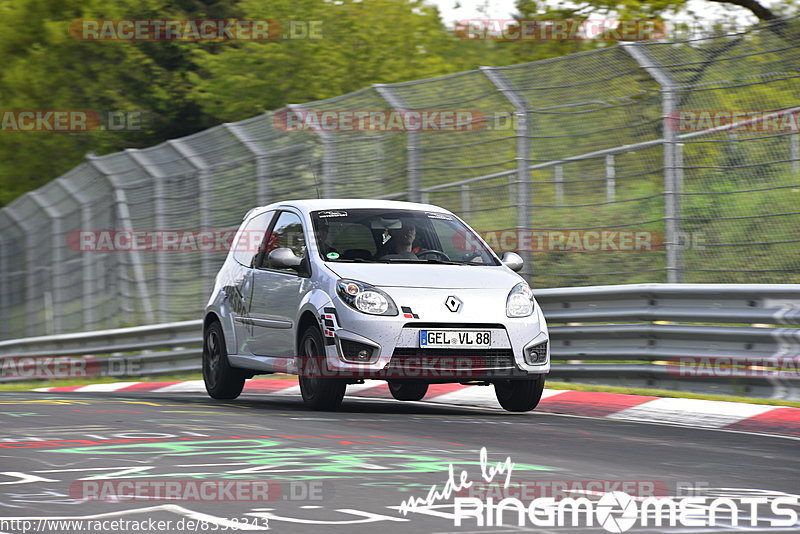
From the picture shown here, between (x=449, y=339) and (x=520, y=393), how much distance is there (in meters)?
1.06

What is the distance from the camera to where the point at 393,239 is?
36.2 ft

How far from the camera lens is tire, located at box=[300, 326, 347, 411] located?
1027 centimetres

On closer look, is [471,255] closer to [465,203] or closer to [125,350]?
[465,203]

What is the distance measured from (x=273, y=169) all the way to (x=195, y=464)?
31.5 feet

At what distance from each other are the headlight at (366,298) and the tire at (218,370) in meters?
2.30

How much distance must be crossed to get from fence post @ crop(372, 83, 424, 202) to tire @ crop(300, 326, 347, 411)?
4.22 m

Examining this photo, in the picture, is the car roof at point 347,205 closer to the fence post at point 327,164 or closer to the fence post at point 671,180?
the fence post at point 671,180

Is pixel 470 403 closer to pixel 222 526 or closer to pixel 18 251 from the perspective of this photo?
pixel 222 526

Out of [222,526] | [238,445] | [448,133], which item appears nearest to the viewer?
[222,526]

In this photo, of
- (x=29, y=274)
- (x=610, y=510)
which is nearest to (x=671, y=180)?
(x=610, y=510)

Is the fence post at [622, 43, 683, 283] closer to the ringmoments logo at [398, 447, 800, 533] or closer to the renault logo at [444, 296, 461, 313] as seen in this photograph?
the renault logo at [444, 296, 461, 313]

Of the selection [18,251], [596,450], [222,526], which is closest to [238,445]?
[596,450]

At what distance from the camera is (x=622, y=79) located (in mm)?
12406
